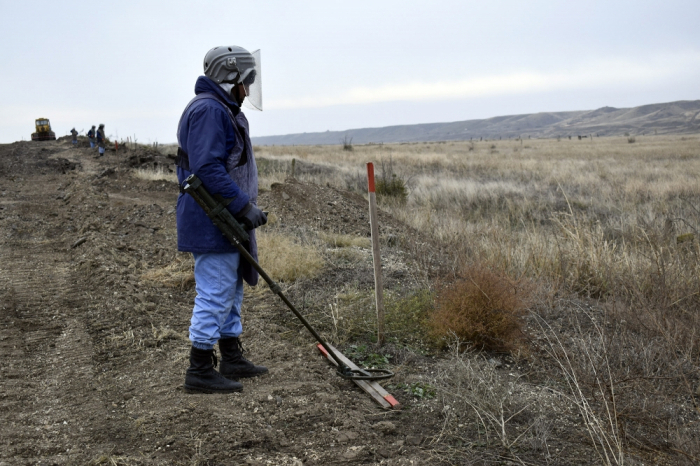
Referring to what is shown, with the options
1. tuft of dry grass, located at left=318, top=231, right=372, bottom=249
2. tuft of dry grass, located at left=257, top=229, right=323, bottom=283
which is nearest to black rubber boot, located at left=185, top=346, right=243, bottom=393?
tuft of dry grass, located at left=257, top=229, right=323, bottom=283

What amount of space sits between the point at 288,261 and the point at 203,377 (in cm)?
298

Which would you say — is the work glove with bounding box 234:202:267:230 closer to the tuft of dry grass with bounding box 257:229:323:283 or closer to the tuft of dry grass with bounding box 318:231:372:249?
the tuft of dry grass with bounding box 257:229:323:283

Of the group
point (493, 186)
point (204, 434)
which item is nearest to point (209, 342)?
point (204, 434)

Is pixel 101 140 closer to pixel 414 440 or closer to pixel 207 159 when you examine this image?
pixel 207 159

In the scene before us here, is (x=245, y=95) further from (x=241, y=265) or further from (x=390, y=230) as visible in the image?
(x=390, y=230)

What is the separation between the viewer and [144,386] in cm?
373

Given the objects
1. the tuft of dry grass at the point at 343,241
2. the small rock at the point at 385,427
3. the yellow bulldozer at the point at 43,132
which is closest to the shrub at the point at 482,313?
the small rock at the point at 385,427

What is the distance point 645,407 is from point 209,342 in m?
2.58

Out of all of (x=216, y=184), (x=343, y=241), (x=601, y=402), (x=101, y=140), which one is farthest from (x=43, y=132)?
(x=601, y=402)

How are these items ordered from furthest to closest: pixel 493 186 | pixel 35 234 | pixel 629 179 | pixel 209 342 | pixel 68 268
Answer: pixel 629 179 < pixel 493 186 < pixel 35 234 < pixel 68 268 < pixel 209 342

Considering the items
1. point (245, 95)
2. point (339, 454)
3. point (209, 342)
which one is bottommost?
point (339, 454)

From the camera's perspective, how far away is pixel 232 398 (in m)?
3.54

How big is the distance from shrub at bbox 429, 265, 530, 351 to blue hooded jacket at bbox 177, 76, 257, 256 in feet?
6.03

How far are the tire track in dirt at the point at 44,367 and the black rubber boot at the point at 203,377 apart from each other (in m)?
0.54
